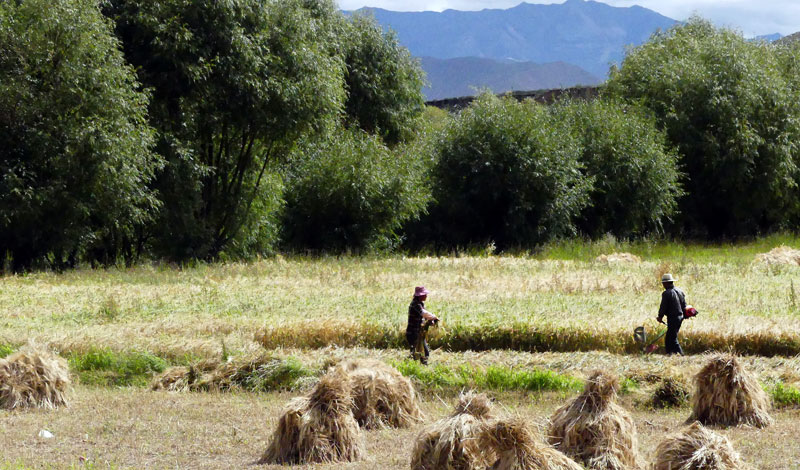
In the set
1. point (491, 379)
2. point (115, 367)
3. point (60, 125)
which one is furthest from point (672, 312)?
point (60, 125)

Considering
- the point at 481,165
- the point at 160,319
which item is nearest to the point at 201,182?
the point at 481,165

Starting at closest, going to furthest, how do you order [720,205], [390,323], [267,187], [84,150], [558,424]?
[558,424] → [390,323] → [84,150] → [267,187] → [720,205]

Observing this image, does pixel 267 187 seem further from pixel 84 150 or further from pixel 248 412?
pixel 248 412

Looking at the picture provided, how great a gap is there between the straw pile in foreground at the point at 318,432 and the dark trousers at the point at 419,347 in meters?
4.26

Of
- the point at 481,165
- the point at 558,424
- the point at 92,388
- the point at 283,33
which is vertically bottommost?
the point at 92,388

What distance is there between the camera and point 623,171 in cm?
3975

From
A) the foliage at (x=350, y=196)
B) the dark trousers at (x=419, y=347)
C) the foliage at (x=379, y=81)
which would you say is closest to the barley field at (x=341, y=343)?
the dark trousers at (x=419, y=347)

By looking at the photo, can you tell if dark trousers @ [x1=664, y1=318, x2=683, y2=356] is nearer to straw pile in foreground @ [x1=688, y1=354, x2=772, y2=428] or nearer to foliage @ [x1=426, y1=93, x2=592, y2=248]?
straw pile in foreground @ [x1=688, y1=354, x2=772, y2=428]

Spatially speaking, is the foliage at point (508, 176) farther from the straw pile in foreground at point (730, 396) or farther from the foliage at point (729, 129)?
the straw pile in foreground at point (730, 396)

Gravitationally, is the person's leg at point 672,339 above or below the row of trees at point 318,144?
below

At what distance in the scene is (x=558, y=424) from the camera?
8.39 m

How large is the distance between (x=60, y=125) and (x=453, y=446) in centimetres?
2124

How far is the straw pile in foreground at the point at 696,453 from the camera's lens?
268 inches

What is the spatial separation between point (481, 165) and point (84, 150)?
58.2 ft
